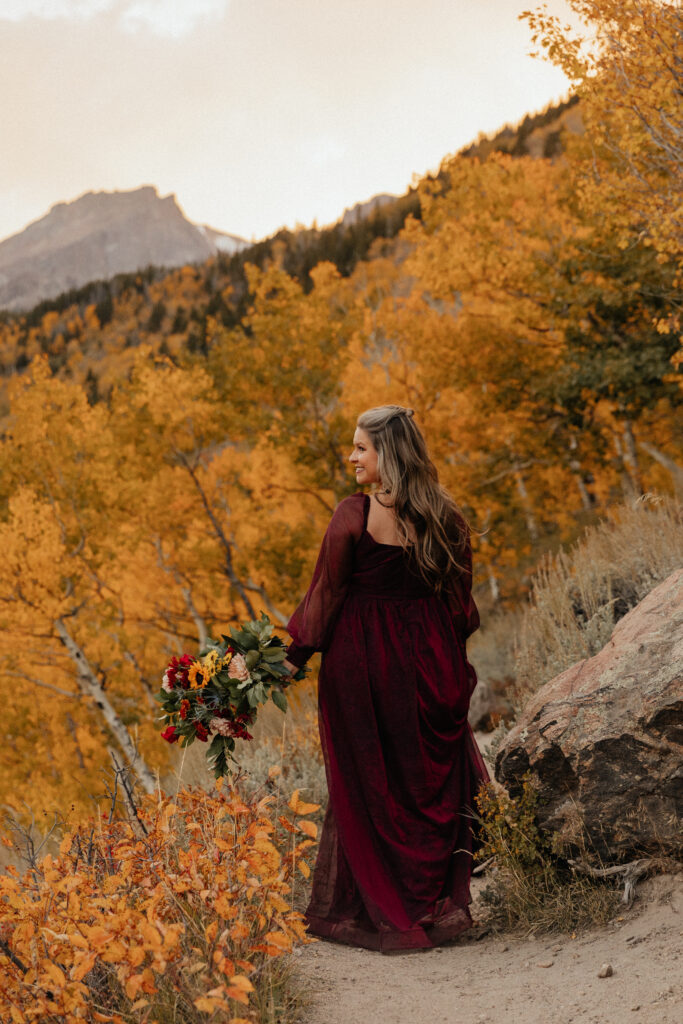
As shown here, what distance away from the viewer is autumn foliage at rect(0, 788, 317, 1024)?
190 centimetres

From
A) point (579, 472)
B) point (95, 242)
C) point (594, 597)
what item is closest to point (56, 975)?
point (594, 597)

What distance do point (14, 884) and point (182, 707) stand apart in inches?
34.7

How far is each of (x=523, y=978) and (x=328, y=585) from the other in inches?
58.8

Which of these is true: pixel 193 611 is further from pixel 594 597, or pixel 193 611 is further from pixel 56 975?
pixel 56 975

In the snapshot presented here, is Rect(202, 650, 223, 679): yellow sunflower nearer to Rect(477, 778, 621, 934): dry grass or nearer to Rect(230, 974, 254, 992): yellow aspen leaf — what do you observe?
Rect(477, 778, 621, 934): dry grass

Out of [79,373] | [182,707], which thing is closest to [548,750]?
[182,707]

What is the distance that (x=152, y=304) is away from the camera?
285 feet

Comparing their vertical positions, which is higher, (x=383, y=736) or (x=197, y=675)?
(x=197, y=675)

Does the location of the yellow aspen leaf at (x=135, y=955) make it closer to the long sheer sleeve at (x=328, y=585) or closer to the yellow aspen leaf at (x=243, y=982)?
the yellow aspen leaf at (x=243, y=982)

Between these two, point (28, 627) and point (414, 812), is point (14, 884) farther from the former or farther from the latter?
point (28, 627)

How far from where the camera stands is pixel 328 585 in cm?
316

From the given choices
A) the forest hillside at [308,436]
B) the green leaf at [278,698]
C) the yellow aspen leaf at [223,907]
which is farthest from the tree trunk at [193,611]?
the yellow aspen leaf at [223,907]

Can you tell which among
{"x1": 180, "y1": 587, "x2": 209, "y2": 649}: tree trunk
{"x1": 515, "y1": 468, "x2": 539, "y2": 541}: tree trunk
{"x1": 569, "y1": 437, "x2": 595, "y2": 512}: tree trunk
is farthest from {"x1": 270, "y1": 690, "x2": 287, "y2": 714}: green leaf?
{"x1": 180, "y1": 587, "x2": 209, "y2": 649}: tree trunk

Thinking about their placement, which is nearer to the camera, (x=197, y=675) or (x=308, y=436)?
(x=197, y=675)
